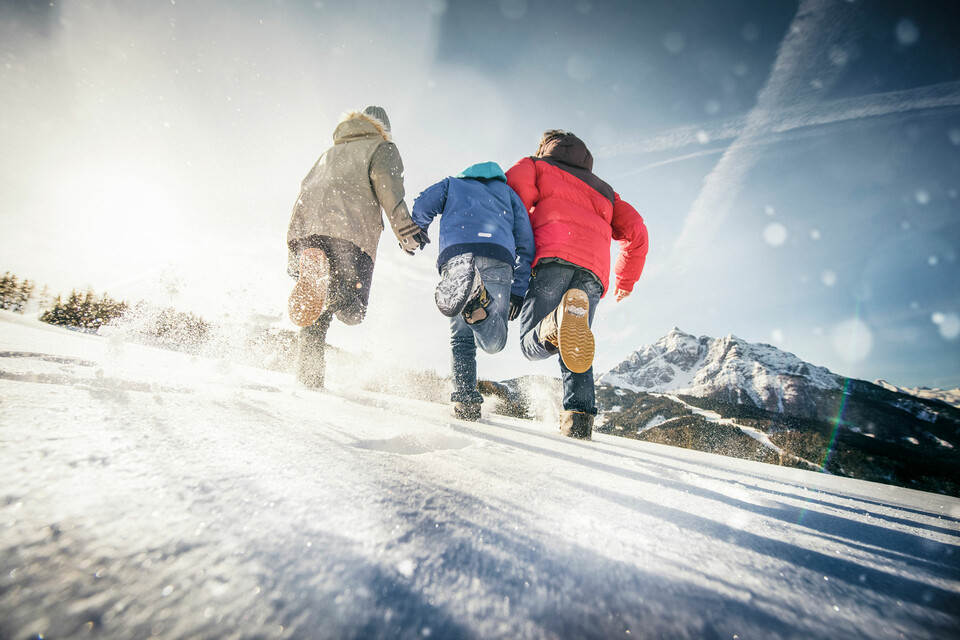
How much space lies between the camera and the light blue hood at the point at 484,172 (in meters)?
1.96

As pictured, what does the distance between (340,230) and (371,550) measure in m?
2.34

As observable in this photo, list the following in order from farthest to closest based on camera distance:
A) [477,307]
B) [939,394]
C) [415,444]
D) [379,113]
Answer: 1. [939,394]
2. [379,113]
3. [477,307]
4. [415,444]

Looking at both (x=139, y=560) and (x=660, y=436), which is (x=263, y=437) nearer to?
(x=139, y=560)

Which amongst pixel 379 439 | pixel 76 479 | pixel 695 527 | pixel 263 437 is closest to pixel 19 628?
pixel 76 479

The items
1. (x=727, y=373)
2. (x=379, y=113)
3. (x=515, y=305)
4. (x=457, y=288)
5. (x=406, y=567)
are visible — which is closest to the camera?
(x=406, y=567)

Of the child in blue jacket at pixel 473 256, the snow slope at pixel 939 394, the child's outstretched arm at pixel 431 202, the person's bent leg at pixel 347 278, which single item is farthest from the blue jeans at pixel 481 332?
the snow slope at pixel 939 394

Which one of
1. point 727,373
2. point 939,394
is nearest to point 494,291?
point 727,373

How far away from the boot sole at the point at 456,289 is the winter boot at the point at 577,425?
2.79 feet

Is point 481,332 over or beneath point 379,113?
beneath

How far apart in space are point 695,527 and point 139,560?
2.09 feet

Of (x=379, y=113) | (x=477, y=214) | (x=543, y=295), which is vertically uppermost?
(x=379, y=113)

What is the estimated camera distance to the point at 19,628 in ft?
0.62

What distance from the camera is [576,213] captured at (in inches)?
84.7

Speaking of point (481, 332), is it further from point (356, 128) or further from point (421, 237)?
point (356, 128)
